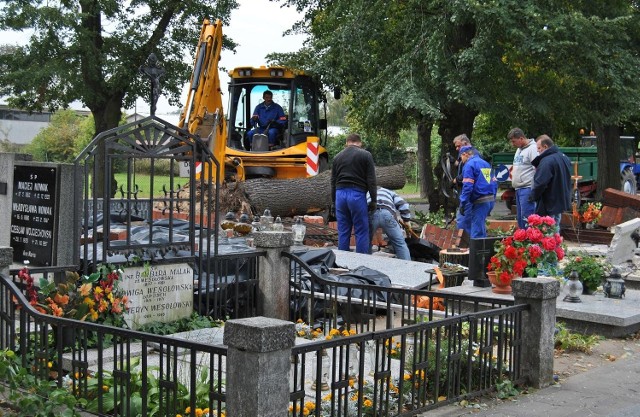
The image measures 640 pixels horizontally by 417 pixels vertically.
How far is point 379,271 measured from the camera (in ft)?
37.5

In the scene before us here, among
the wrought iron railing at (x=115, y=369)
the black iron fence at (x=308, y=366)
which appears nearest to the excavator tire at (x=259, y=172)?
the black iron fence at (x=308, y=366)

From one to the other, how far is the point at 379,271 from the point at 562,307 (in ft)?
8.67

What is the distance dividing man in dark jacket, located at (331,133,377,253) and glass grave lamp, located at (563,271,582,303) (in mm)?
3645

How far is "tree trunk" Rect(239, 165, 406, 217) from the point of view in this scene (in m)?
17.0

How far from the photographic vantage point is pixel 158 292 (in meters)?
8.70

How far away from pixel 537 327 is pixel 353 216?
6093 mm

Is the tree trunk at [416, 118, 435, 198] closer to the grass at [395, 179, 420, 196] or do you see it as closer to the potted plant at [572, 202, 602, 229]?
the grass at [395, 179, 420, 196]

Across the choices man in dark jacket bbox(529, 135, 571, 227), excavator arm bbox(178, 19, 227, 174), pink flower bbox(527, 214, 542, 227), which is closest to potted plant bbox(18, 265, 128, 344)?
pink flower bbox(527, 214, 542, 227)

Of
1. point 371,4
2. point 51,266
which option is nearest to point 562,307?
point 51,266

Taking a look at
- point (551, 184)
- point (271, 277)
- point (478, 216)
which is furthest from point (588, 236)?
point (271, 277)

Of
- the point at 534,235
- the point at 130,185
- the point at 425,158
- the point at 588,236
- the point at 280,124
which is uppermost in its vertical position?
the point at 280,124

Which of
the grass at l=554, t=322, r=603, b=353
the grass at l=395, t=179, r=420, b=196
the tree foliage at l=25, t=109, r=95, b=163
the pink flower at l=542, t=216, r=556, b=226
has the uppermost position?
the tree foliage at l=25, t=109, r=95, b=163

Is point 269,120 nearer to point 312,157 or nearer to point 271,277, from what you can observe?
point 312,157

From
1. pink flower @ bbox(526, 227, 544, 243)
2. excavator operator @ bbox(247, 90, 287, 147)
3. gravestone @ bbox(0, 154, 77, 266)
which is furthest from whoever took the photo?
excavator operator @ bbox(247, 90, 287, 147)
